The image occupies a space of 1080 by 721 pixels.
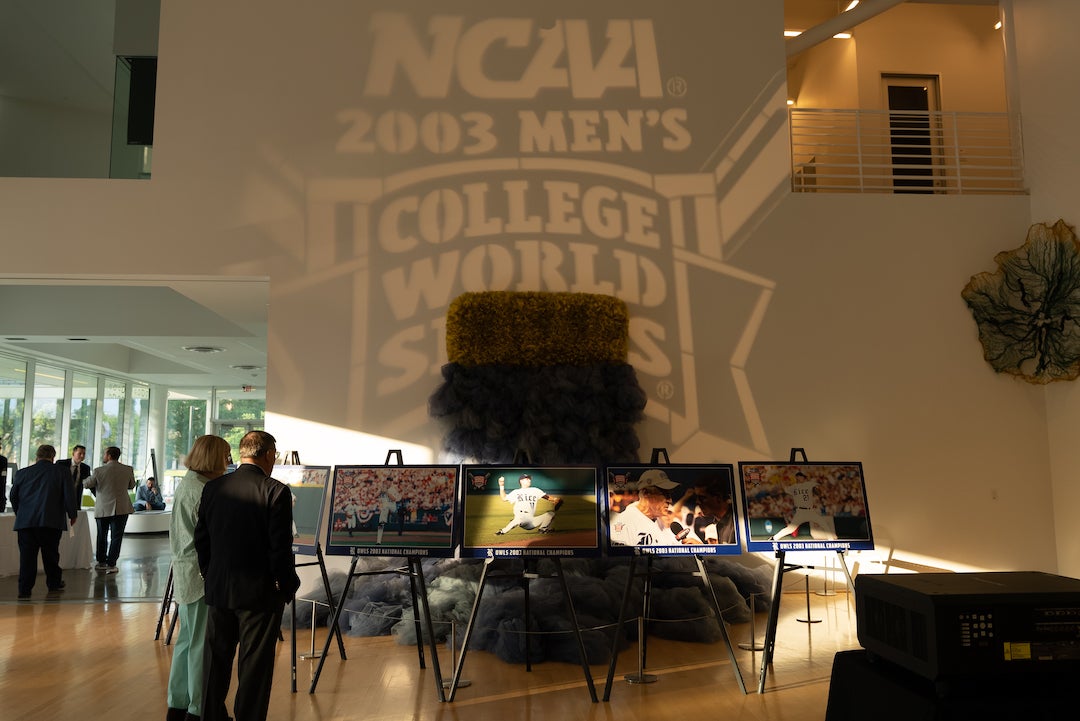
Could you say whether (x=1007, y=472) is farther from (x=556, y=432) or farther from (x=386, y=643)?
(x=386, y=643)

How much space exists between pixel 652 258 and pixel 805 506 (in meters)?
2.91

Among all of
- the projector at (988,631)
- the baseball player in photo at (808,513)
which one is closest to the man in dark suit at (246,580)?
the projector at (988,631)

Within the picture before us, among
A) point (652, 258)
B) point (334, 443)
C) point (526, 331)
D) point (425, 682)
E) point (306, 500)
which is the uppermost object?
point (652, 258)

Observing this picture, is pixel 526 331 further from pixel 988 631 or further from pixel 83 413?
pixel 83 413

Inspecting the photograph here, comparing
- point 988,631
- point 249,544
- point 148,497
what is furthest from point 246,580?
point 148,497

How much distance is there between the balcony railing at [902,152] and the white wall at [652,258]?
1.32ft

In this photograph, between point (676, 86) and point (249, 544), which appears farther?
point (676, 86)

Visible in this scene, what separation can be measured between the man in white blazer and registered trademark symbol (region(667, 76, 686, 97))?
7.66m

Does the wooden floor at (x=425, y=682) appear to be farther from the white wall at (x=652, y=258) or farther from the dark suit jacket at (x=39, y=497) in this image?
the dark suit jacket at (x=39, y=497)

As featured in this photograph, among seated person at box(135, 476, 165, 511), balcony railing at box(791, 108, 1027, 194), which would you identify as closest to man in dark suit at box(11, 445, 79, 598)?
seated person at box(135, 476, 165, 511)

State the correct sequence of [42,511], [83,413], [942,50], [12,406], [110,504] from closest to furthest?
[42,511]
[110,504]
[942,50]
[12,406]
[83,413]

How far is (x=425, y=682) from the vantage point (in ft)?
16.6

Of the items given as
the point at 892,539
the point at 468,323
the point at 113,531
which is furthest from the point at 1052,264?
the point at 113,531

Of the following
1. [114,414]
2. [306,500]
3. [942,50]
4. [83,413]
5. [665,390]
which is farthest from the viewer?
[114,414]
